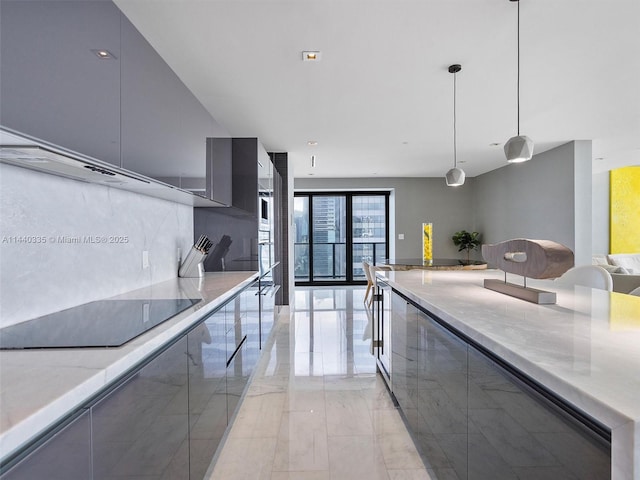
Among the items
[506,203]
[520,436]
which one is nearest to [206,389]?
[520,436]

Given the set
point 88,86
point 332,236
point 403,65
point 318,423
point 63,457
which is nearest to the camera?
point 63,457

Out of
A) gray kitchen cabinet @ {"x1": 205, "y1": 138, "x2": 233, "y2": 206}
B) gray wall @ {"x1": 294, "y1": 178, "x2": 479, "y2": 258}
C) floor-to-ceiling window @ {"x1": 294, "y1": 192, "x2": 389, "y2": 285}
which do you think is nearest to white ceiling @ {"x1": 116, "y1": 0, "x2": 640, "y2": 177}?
gray kitchen cabinet @ {"x1": 205, "y1": 138, "x2": 233, "y2": 206}

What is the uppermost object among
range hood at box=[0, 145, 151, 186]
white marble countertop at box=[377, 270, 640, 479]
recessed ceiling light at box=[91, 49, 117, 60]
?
recessed ceiling light at box=[91, 49, 117, 60]

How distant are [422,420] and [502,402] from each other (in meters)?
0.86

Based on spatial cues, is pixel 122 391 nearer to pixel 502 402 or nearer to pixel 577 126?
pixel 502 402

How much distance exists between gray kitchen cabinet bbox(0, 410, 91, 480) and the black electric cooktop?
276mm

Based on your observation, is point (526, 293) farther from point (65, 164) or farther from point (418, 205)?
point (418, 205)

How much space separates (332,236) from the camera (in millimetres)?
8805

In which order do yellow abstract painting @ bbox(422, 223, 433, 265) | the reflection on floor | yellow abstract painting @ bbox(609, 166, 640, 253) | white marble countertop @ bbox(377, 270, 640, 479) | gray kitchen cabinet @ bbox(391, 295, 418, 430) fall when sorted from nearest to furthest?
1. white marble countertop @ bbox(377, 270, 640, 479)
2. the reflection on floor
3. gray kitchen cabinet @ bbox(391, 295, 418, 430)
4. yellow abstract painting @ bbox(422, 223, 433, 265)
5. yellow abstract painting @ bbox(609, 166, 640, 253)

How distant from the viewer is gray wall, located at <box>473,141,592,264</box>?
16.6ft

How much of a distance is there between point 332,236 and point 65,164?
760 cm

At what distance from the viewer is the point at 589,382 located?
71cm

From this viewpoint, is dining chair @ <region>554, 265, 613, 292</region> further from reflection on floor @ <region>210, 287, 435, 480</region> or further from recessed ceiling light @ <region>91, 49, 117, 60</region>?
recessed ceiling light @ <region>91, 49, 117, 60</region>

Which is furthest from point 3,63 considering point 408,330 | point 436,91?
point 436,91
